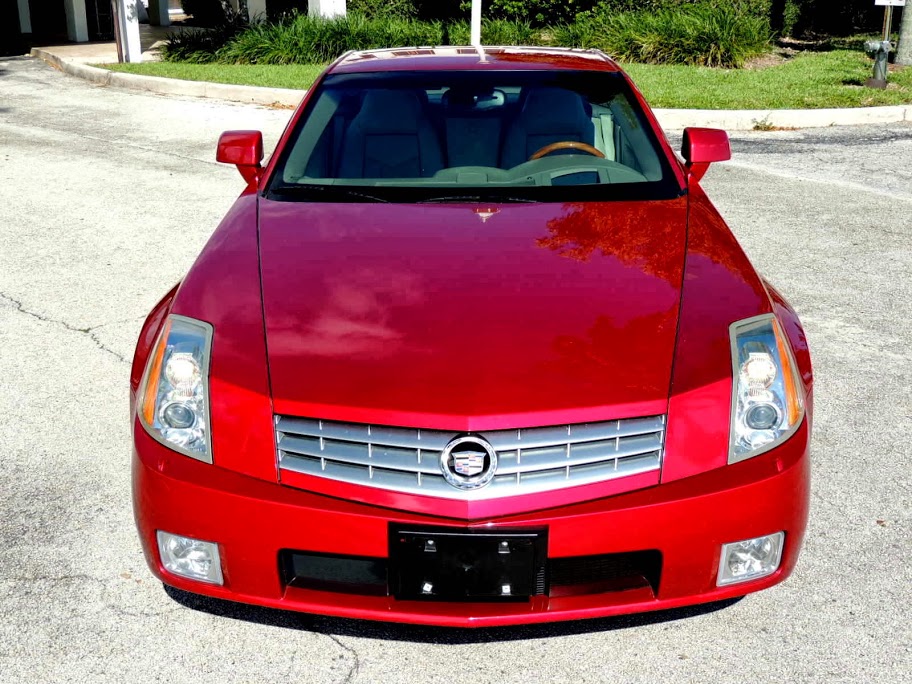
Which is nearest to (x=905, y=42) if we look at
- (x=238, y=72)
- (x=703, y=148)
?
(x=238, y=72)

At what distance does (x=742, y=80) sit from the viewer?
1455 cm

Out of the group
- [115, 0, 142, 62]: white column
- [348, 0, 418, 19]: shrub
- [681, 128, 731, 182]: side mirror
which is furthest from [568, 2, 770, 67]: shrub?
[681, 128, 731, 182]: side mirror

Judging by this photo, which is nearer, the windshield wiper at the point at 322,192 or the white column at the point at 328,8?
the windshield wiper at the point at 322,192

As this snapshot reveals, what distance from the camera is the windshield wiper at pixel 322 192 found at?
12.4 ft

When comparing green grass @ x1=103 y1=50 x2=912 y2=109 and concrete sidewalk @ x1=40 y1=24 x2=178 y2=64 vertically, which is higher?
green grass @ x1=103 y1=50 x2=912 y2=109

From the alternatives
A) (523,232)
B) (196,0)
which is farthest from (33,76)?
(523,232)

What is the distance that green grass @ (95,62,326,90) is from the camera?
15023 mm

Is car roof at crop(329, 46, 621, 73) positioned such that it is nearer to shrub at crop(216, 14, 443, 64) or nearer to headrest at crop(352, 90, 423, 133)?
headrest at crop(352, 90, 423, 133)

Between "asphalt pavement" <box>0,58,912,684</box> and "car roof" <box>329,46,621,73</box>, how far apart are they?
69.6 inches

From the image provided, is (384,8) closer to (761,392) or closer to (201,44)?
(201,44)

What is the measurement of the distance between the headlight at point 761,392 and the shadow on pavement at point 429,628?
650 mm

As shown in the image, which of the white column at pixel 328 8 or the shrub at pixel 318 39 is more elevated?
the white column at pixel 328 8

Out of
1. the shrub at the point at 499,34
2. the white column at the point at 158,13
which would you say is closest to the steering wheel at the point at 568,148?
the shrub at the point at 499,34

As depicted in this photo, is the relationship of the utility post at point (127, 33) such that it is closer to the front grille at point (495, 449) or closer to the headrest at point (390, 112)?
the headrest at point (390, 112)
